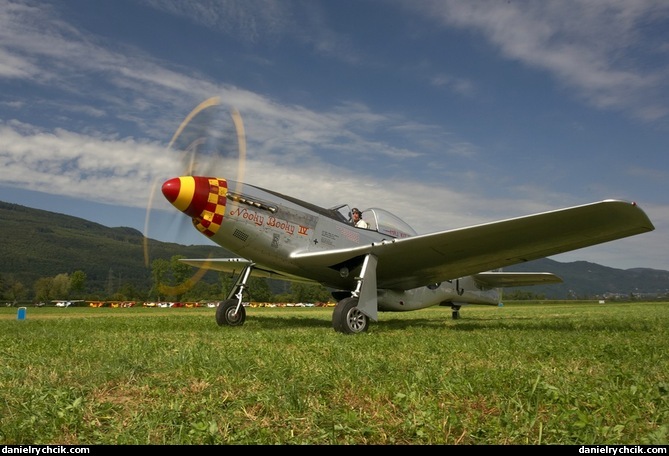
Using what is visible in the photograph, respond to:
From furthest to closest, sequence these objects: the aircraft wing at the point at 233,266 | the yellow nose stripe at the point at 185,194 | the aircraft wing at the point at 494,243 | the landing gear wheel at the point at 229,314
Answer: the aircraft wing at the point at 233,266, the landing gear wheel at the point at 229,314, the yellow nose stripe at the point at 185,194, the aircraft wing at the point at 494,243

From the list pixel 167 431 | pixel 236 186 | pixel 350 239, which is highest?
pixel 236 186

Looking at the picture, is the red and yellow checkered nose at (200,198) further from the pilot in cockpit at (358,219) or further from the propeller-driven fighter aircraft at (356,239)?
the pilot in cockpit at (358,219)

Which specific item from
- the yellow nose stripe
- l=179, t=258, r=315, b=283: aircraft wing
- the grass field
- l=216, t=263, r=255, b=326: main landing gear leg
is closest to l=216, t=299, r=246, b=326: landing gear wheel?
l=216, t=263, r=255, b=326: main landing gear leg

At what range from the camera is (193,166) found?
30.0 feet

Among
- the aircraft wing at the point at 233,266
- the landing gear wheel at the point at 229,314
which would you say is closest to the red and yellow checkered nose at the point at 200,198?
the landing gear wheel at the point at 229,314

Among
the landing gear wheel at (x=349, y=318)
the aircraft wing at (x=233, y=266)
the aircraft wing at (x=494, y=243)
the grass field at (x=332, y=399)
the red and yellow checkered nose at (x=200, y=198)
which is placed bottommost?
the grass field at (x=332, y=399)

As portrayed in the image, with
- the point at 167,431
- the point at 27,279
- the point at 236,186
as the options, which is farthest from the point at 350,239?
the point at 27,279

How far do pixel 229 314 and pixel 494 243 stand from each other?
18.7 feet

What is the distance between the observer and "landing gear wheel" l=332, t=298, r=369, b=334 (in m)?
8.46

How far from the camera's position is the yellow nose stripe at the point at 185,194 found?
27.7 feet

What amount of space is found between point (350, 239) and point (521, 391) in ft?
24.7

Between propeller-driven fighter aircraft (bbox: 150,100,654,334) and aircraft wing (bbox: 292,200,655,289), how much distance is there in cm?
2
